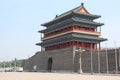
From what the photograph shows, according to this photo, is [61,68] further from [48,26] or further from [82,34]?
[48,26]

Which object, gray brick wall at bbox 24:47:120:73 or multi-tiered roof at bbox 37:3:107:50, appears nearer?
gray brick wall at bbox 24:47:120:73

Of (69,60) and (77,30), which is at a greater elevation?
(77,30)

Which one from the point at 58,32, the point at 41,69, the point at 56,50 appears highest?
the point at 58,32

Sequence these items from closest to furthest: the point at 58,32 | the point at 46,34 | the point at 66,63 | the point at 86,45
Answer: the point at 66,63 → the point at 86,45 → the point at 58,32 → the point at 46,34

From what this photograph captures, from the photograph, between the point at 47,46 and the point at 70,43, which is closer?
the point at 70,43

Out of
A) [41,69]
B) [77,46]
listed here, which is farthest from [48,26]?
[77,46]

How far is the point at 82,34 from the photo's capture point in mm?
62844

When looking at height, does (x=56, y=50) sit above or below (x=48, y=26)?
below

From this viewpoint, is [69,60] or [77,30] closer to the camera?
[69,60]

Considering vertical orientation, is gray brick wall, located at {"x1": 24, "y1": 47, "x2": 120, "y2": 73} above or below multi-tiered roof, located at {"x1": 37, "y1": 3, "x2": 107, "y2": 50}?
below

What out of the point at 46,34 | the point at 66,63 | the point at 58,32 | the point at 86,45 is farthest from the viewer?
the point at 46,34

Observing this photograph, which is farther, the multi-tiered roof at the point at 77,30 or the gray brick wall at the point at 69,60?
the multi-tiered roof at the point at 77,30

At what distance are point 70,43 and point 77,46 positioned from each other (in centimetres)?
246

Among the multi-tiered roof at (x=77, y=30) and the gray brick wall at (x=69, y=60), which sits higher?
the multi-tiered roof at (x=77, y=30)
